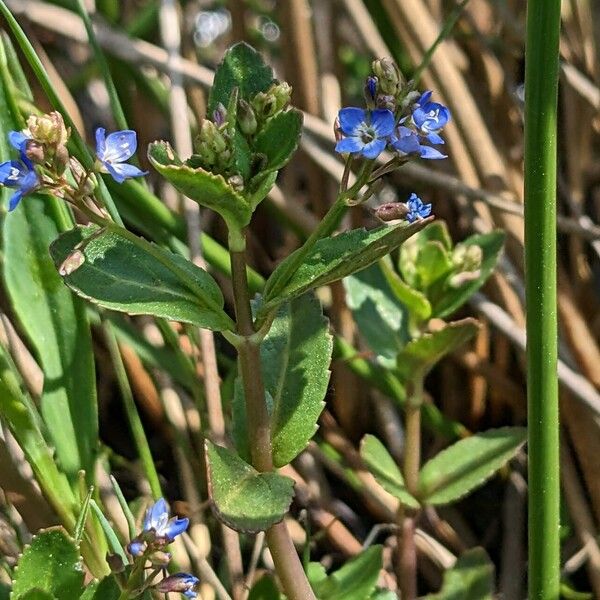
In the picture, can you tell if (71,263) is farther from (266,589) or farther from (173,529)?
(266,589)

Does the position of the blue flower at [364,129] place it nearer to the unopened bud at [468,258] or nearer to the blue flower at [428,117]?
the blue flower at [428,117]

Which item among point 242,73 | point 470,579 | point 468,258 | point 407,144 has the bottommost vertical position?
point 470,579

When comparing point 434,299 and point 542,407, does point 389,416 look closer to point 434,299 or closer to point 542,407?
point 434,299

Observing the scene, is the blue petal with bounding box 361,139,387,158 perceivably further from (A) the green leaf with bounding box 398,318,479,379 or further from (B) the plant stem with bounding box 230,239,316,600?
(A) the green leaf with bounding box 398,318,479,379

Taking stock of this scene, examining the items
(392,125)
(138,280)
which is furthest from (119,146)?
(392,125)

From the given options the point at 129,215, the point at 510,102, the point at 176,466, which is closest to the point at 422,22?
the point at 510,102

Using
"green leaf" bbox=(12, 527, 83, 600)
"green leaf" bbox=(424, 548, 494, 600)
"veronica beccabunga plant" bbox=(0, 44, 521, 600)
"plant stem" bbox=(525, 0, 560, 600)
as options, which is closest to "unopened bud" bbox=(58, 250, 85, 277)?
"veronica beccabunga plant" bbox=(0, 44, 521, 600)

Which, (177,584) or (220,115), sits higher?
(220,115)
